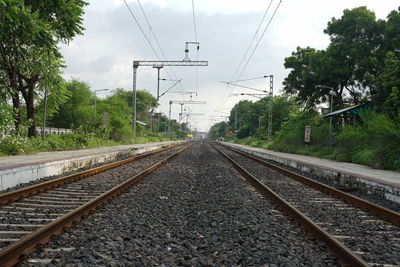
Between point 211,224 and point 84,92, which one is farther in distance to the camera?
point 84,92

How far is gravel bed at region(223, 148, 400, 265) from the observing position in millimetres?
4285

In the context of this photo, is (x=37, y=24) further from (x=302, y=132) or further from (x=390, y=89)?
(x=302, y=132)

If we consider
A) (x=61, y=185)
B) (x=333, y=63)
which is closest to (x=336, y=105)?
(x=333, y=63)

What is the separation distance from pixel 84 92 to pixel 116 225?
148 ft

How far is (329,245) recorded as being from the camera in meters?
4.32

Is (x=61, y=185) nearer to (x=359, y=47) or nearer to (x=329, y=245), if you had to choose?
(x=329, y=245)

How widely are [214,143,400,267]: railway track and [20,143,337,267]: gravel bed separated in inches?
8.6

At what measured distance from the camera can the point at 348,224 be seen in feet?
18.7

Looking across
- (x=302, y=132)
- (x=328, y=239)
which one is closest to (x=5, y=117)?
(x=328, y=239)

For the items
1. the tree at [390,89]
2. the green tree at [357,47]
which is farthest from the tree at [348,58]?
the tree at [390,89]

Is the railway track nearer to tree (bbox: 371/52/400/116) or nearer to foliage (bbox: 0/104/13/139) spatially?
tree (bbox: 371/52/400/116)

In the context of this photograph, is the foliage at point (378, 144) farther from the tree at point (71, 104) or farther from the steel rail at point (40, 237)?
the tree at point (71, 104)

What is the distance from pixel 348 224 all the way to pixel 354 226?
0.39 feet

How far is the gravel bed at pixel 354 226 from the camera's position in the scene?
4285 mm
